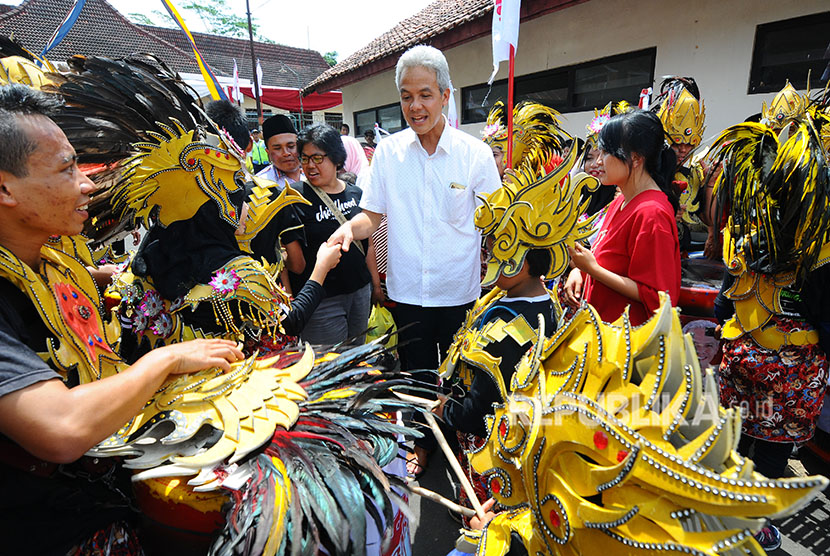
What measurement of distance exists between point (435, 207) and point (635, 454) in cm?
179

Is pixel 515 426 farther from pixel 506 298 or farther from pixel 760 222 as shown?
pixel 760 222

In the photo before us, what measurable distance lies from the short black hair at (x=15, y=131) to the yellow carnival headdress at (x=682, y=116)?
4287 millimetres

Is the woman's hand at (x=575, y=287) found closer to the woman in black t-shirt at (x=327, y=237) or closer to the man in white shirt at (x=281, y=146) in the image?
the woman in black t-shirt at (x=327, y=237)

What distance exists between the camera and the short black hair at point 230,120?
320 cm

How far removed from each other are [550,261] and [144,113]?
1749 mm

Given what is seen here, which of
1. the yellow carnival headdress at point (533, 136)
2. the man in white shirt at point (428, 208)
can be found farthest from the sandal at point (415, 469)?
the yellow carnival headdress at point (533, 136)

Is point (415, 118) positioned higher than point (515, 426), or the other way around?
point (415, 118)

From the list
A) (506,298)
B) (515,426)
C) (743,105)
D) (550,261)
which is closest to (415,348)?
(506,298)

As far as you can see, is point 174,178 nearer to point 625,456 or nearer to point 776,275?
point 625,456

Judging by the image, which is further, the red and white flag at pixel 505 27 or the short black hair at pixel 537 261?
the red and white flag at pixel 505 27

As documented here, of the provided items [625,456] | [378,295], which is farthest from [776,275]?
[378,295]

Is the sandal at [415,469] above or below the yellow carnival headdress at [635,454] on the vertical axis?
below

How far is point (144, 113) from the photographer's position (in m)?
1.82

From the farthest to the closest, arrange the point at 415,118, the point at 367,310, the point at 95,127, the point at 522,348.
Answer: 1. the point at 367,310
2. the point at 415,118
3. the point at 95,127
4. the point at 522,348
